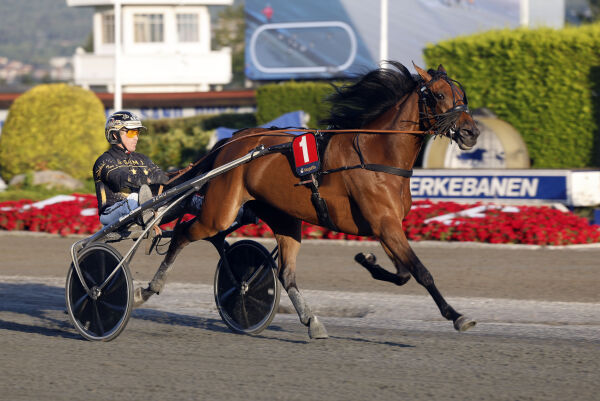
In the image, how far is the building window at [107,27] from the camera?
60.4 m

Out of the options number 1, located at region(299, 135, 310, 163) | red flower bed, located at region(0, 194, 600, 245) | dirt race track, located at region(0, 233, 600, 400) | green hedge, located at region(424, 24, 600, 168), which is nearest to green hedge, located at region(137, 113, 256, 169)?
green hedge, located at region(424, 24, 600, 168)

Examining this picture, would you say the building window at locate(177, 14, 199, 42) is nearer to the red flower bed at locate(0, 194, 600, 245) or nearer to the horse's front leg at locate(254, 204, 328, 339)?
the red flower bed at locate(0, 194, 600, 245)

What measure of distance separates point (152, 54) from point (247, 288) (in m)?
53.1

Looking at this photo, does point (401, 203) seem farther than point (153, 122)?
No

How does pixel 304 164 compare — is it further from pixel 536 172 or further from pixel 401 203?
pixel 536 172

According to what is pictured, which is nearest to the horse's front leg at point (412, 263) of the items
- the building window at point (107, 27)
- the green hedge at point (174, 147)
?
the green hedge at point (174, 147)

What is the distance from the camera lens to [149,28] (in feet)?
198

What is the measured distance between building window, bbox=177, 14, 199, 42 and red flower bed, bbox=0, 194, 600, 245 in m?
46.5

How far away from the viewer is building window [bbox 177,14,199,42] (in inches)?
2406

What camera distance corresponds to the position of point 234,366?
645 centimetres

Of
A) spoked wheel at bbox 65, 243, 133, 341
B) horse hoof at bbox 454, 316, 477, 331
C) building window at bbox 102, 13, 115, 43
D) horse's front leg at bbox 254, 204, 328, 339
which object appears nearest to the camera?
horse hoof at bbox 454, 316, 477, 331

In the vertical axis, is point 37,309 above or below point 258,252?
Result: below

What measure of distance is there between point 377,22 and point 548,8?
36.7 ft

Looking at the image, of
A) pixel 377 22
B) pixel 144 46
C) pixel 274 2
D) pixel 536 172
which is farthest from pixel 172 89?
pixel 536 172
